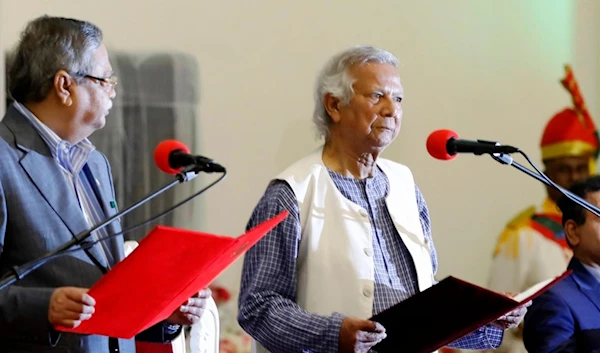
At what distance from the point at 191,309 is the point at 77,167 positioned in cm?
40

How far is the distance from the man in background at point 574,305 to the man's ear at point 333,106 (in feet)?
2.68

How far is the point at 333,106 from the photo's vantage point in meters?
2.36

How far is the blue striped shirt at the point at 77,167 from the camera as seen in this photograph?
190 centimetres

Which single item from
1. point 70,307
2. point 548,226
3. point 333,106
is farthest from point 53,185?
point 548,226

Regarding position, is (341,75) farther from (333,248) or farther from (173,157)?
(173,157)

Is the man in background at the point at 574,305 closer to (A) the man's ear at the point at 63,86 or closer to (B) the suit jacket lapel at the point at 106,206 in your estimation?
(B) the suit jacket lapel at the point at 106,206

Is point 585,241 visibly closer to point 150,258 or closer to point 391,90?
point 391,90

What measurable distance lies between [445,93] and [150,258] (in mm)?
2507

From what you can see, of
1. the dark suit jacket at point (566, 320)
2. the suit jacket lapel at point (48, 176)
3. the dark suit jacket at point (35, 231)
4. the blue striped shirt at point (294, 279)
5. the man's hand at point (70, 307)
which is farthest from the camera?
the dark suit jacket at point (566, 320)

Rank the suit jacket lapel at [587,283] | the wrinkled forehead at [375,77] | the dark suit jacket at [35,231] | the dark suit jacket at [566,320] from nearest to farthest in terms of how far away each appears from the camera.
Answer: the dark suit jacket at [35,231]
the wrinkled forehead at [375,77]
the dark suit jacket at [566,320]
the suit jacket lapel at [587,283]

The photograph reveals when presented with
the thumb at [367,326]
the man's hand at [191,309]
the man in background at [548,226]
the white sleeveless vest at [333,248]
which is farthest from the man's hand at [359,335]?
the man in background at [548,226]

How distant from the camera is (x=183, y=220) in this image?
10.7ft

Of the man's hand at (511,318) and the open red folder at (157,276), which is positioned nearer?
the open red folder at (157,276)

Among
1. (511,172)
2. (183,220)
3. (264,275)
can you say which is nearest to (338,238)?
(264,275)
